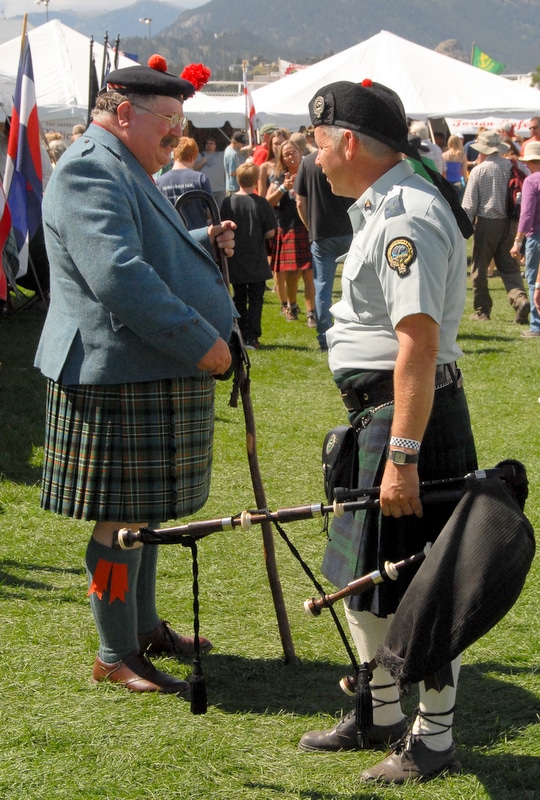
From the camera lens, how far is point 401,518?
2717 mm

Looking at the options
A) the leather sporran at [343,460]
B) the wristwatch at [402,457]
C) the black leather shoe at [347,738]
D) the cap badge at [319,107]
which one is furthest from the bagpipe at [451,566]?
the cap badge at [319,107]

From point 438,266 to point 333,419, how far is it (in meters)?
4.88

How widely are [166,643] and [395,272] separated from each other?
6.24ft

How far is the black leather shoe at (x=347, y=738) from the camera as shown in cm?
296

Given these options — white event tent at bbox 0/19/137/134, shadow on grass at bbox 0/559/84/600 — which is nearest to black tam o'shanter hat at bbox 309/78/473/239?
shadow on grass at bbox 0/559/84/600

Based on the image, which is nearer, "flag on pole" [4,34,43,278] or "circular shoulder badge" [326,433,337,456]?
"circular shoulder badge" [326,433,337,456]

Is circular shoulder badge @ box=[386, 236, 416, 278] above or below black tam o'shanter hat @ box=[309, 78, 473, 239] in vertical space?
below

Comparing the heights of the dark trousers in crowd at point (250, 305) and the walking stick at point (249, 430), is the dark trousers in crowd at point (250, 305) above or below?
below

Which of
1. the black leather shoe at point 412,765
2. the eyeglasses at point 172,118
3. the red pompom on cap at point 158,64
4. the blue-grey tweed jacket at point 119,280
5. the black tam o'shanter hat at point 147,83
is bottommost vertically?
the black leather shoe at point 412,765

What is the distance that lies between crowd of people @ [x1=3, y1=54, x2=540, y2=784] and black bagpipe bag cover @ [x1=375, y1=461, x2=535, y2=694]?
0.17 metres

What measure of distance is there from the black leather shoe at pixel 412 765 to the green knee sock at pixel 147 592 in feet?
3.78

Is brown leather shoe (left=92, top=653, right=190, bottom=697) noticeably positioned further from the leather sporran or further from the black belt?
the black belt

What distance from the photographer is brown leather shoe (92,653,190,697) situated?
3.30 metres

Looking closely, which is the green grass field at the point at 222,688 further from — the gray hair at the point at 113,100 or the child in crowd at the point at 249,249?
the child in crowd at the point at 249,249
